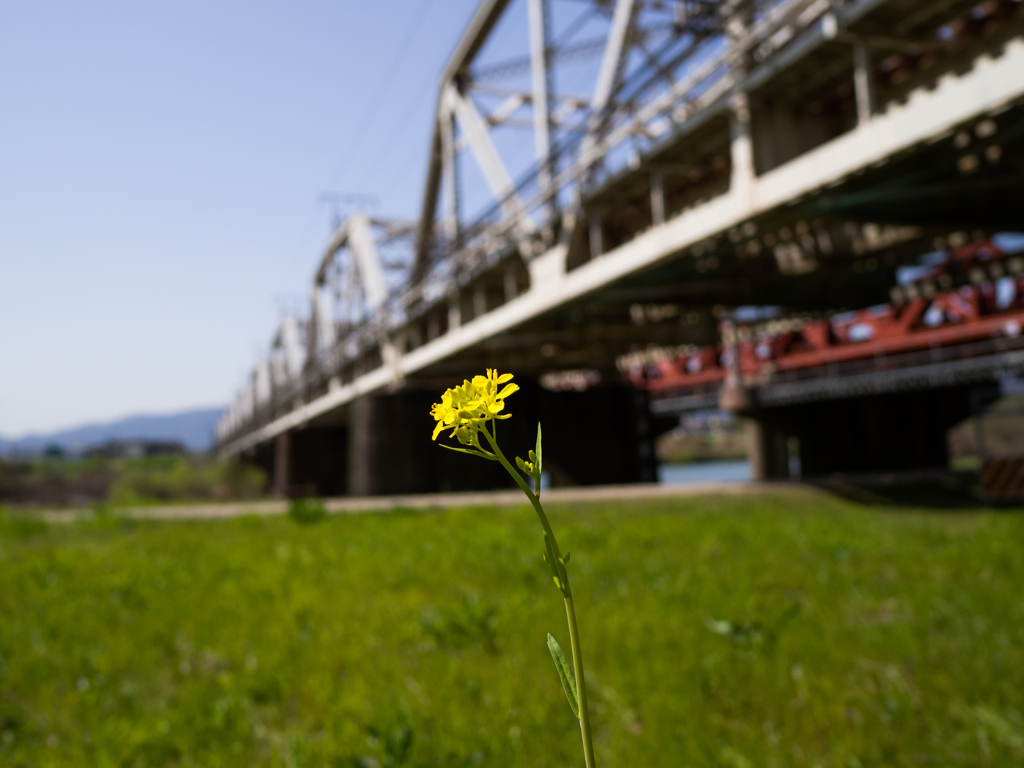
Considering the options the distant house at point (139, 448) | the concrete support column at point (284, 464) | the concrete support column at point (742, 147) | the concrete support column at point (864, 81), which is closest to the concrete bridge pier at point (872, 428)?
the concrete support column at point (742, 147)

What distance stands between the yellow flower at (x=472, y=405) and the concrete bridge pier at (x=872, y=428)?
105 feet

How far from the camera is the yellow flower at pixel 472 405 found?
1.51 feet

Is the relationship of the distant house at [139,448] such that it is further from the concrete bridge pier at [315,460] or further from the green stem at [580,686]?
the green stem at [580,686]

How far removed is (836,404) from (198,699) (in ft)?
104

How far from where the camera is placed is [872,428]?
2936 centimetres

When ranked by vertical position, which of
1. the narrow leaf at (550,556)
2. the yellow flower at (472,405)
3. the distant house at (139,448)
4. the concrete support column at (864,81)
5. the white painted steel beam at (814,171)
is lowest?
the narrow leaf at (550,556)

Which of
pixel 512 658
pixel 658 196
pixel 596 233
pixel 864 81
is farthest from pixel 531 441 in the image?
pixel 512 658

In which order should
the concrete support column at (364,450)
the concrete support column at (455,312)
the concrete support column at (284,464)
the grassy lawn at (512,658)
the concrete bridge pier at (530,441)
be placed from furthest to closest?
1. the concrete support column at (284,464)
2. the concrete support column at (364,450)
3. the concrete bridge pier at (530,441)
4. the concrete support column at (455,312)
5. the grassy lawn at (512,658)

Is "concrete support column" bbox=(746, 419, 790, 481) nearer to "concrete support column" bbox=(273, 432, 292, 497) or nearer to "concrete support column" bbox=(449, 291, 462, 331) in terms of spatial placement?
"concrete support column" bbox=(449, 291, 462, 331)

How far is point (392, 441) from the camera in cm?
2459

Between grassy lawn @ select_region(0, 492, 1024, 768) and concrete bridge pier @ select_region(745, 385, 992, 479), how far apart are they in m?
24.9

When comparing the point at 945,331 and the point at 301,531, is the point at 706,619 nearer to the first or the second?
the point at 301,531

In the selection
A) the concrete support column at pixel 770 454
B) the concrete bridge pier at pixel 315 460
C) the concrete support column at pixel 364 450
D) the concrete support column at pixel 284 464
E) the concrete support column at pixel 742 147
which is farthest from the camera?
the concrete support column at pixel 284 464

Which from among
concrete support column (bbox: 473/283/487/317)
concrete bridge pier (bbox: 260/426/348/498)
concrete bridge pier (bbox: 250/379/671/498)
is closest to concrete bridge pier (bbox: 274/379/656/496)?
concrete bridge pier (bbox: 250/379/671/498)
